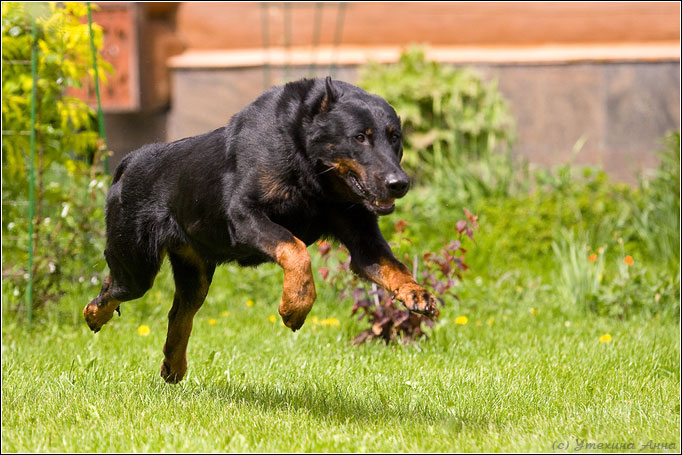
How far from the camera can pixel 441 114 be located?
358 inches

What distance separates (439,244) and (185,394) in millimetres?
3829

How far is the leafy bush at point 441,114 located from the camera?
8.81 m

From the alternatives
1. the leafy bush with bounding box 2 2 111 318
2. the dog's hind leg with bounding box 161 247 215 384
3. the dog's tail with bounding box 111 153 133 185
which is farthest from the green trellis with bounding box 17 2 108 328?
the dog's hind leg with bounding box 161 247 215 384

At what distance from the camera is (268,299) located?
6770 mm

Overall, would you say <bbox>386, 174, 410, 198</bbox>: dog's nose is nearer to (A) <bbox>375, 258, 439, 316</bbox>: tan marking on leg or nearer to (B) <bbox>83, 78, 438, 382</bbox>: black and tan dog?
(B) <bbox>83, 78, 438, 382</bbox>: black and tan dog

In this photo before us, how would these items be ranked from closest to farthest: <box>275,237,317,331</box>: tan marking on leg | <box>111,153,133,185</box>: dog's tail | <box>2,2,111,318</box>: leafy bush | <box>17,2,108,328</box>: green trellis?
<box>275,237,317,331</box>: tan marking on leg < <box>111,153,133,185</box>: dog's tail < <box>17,2,108,328</box>: green trellis < <box>2,2,111,318</box>: leafy bush

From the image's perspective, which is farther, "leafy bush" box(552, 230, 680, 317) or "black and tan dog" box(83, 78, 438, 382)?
"leafy bush" box(552, 230, 680, 317)

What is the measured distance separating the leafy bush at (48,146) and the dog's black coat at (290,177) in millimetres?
2136

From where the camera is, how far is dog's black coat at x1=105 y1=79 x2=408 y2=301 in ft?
11.8

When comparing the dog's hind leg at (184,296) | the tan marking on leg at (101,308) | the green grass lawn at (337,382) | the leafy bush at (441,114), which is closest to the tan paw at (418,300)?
the green grass lawn at (337,382)

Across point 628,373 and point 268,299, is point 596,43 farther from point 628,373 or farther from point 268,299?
point 628,373

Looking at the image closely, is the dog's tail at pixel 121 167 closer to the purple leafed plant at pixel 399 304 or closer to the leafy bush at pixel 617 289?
the purple leafed plant at pixel 399 304

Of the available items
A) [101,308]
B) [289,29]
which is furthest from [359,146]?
[289,29]

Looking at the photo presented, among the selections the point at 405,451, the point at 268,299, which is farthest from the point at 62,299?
the point at 405,451
